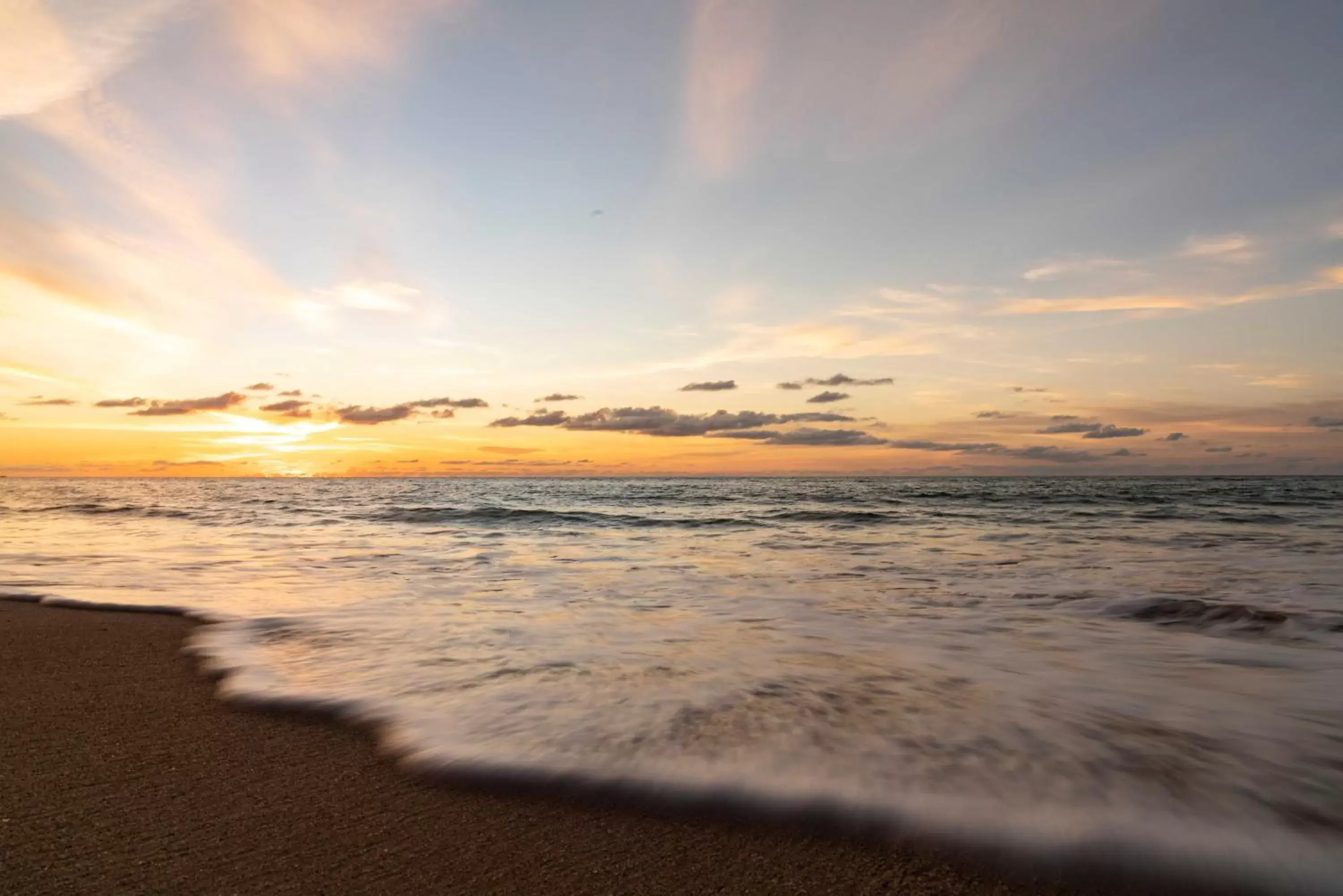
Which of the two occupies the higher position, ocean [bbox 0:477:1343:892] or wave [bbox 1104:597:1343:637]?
ocean [bbox 0:477:1343:892]

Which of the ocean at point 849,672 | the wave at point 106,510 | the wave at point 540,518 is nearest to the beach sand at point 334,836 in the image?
the ocean at point 849,672

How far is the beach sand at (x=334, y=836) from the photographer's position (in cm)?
227

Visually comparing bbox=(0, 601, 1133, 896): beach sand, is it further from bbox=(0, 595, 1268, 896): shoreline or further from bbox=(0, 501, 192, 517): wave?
bbox=(0, 501, 192, 517): wave

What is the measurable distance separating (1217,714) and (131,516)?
28651 mm

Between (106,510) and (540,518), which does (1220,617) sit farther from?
(106,510)

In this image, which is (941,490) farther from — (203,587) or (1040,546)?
(203,587)

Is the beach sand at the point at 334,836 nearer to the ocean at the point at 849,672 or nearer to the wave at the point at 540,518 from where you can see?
the ocean at the point at 849,672

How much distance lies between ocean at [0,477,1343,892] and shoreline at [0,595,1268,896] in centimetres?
20

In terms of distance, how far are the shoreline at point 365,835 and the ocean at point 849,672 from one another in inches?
7.7

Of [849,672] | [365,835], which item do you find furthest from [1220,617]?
[365,835]

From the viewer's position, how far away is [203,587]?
28.3 ft

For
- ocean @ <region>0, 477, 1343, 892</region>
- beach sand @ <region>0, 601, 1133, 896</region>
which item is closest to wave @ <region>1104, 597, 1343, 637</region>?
ocean @ <region>0, 477, 1343, 892</region>

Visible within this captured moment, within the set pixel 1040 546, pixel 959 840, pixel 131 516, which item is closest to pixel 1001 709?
pixel 959 840

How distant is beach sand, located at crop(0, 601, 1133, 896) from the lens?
227 centimetres
